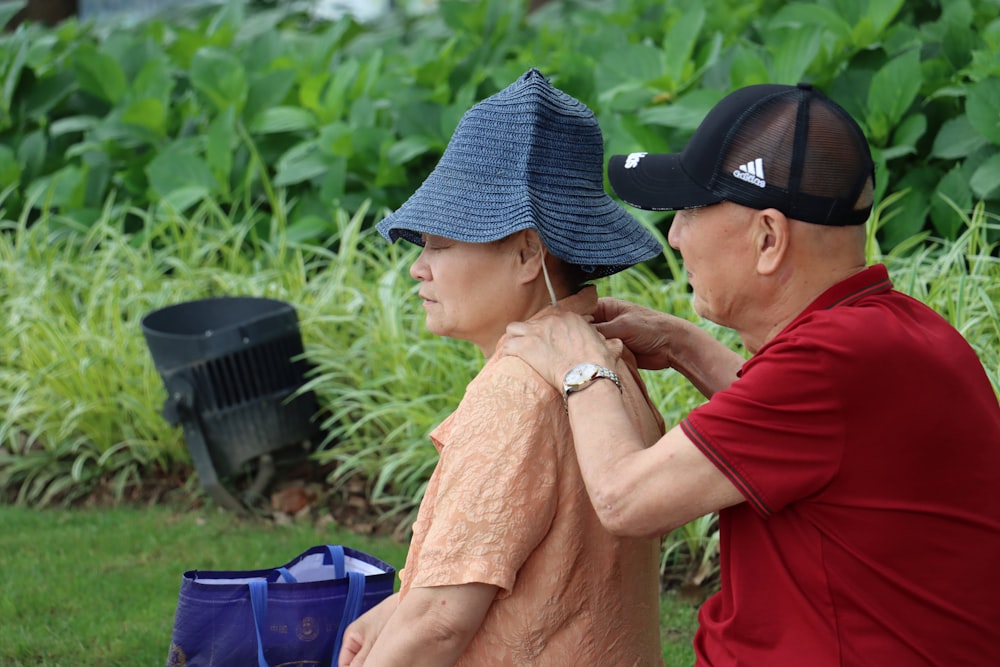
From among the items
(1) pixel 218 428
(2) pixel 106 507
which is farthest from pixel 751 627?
(2) pixel 106 507

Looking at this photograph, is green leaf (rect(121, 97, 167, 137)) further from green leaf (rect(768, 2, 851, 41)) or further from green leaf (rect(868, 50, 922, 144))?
green leaf (rect(868, 50, 922, 144))

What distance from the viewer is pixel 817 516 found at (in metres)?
1.96

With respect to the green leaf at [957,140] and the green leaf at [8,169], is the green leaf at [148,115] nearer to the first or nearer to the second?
the green leaf at [8,169]

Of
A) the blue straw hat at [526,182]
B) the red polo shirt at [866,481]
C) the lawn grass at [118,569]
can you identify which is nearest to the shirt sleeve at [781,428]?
the red polo shirt at [866,481]

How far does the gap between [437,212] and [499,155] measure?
0.53ft

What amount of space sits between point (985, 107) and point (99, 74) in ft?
16.2

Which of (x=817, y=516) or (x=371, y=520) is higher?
(x=817, y=516)

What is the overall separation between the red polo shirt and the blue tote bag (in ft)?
3.41

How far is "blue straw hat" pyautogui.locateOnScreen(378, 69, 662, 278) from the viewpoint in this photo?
88.7 inches

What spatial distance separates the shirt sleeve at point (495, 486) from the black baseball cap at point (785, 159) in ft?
1.48

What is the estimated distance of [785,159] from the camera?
6.57 ft

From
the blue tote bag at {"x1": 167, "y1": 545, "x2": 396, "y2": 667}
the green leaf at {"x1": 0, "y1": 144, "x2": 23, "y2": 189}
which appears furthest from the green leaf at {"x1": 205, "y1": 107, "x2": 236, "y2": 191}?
the blue tote bag at {"x1": 167, "y1": 545, "x2": 396, "y2": 667}

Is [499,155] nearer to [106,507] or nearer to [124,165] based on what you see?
[106,507]

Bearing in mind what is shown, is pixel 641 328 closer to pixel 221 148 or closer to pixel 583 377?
pixel 583 377
